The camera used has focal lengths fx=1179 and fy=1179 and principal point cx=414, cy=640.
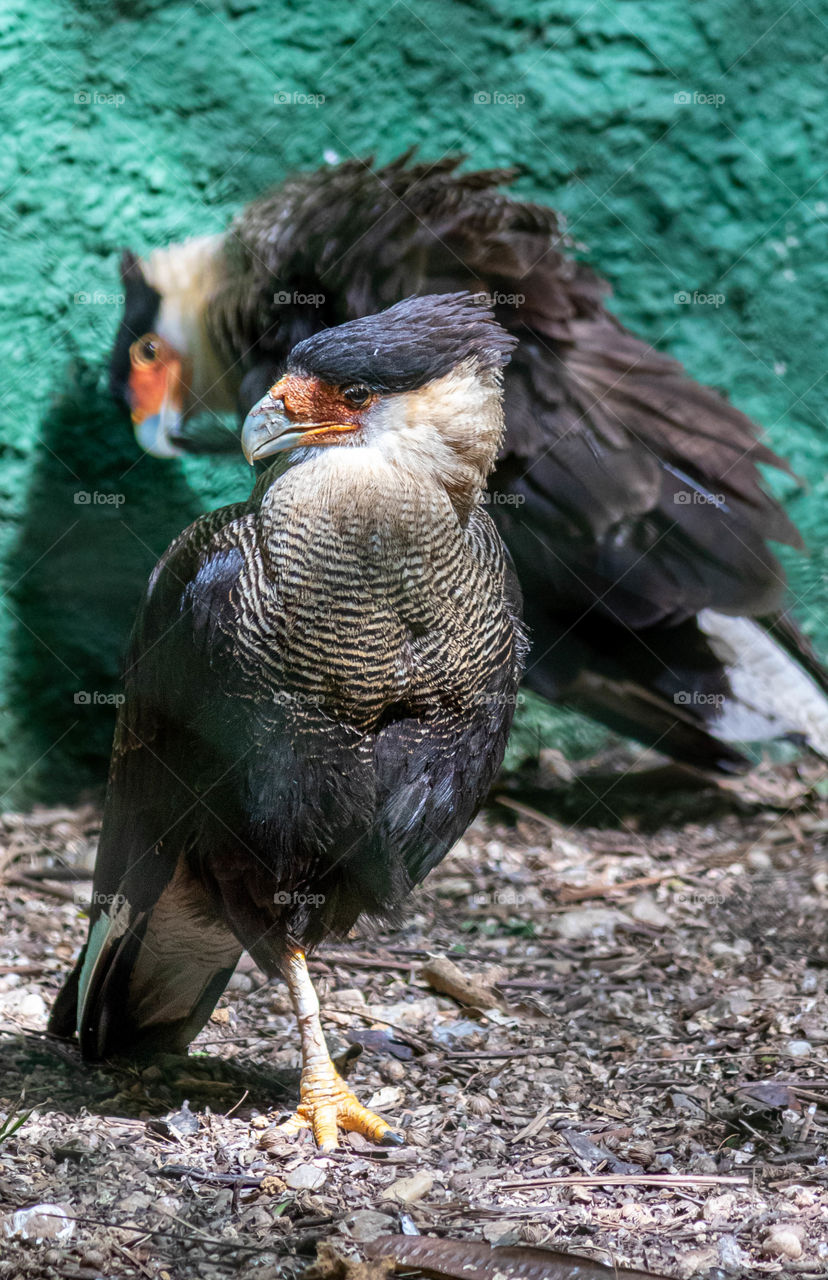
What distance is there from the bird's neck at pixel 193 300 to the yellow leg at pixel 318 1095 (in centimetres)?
235

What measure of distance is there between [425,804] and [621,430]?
1.99 m

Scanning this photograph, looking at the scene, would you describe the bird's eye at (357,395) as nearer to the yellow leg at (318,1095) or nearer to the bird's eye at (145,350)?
the yellow leg at (318,1095)

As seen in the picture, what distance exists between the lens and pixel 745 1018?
317 cm

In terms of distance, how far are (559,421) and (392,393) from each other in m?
1.75

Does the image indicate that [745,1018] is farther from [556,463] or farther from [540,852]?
[556,463]

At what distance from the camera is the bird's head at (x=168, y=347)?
14.1ft

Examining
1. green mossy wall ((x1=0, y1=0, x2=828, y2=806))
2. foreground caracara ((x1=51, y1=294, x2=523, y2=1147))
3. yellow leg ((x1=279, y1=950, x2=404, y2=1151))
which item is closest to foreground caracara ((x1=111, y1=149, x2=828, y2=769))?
green mossy wall ((x1=0, y1=0, x2=828, y2=806))

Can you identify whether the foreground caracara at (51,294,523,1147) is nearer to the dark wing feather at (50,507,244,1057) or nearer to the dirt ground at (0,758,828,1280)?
the dark wing feather at (50,507,244,1057)

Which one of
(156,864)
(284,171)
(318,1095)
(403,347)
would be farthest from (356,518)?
(284,171)

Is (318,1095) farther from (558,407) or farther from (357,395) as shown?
(558,407)

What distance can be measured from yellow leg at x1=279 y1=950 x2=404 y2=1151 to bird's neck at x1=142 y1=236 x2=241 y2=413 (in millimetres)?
2350

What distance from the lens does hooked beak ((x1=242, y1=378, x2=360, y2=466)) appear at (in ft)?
7.82

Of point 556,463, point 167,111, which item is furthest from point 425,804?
point 167,111

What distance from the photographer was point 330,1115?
2619mm
